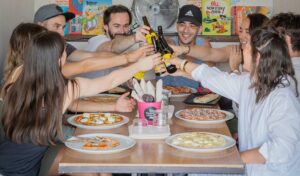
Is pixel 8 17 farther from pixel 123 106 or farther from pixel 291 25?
pixel 291 25

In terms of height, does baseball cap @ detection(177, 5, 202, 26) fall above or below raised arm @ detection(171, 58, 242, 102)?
above

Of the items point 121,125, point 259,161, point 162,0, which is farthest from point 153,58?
point 162,0

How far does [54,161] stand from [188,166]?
3.70 feet

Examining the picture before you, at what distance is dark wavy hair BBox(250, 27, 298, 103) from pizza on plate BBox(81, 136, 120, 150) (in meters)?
0.73

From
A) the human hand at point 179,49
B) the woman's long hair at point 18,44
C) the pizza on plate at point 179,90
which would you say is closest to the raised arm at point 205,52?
the human hand at point 179,49

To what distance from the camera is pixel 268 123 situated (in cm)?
220

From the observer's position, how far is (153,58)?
2.68 metres

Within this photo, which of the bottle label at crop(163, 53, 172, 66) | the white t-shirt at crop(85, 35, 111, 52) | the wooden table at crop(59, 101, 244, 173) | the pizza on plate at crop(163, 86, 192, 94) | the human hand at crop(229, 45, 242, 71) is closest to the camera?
the wooden table at crop(59, 101, 244, 173)

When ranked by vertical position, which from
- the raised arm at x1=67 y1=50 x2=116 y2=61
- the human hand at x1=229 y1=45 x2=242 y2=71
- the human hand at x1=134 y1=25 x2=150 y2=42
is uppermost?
the human hand at x1=134 y1=25 x2=150 y2=42

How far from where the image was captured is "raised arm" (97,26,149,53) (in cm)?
312

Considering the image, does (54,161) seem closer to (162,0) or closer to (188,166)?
(188,166)

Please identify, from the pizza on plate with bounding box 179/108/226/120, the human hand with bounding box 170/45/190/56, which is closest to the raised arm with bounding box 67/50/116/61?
the human hand with bounding box 170/45/190/56

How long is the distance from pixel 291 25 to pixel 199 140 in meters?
1.10

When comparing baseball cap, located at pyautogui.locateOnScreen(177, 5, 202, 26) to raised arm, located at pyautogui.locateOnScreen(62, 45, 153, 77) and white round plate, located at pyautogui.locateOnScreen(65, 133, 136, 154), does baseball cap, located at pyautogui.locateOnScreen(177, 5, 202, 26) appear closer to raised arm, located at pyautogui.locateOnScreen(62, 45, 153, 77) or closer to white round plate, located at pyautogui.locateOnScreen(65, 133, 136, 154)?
raised arm, located at pyautogui.locateOnScreen(62, 45, 153, 77)
